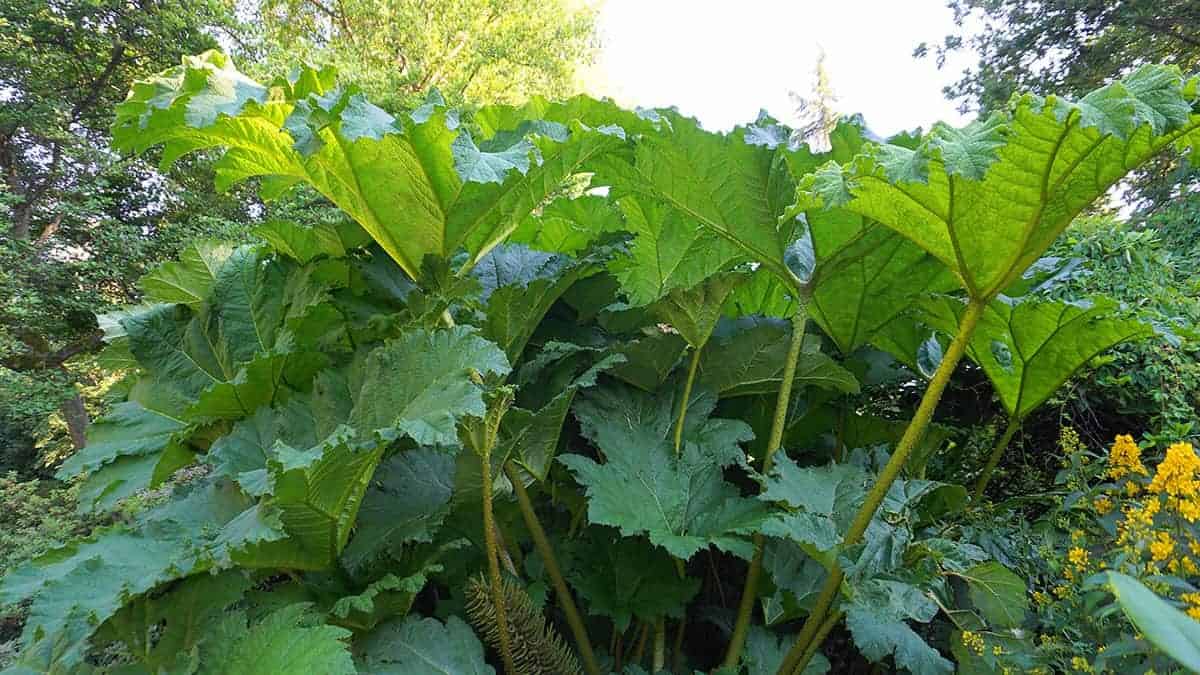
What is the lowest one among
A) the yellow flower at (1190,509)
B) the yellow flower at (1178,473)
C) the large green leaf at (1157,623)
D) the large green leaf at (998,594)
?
the large green leaf at (998,594)

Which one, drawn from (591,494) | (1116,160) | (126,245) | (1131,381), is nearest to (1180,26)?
(1131,381)

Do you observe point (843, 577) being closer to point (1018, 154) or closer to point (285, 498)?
point (1018, 154)

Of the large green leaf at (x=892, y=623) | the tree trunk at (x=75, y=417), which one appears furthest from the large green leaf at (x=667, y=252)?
the tree trunk at (x=75, y=417)

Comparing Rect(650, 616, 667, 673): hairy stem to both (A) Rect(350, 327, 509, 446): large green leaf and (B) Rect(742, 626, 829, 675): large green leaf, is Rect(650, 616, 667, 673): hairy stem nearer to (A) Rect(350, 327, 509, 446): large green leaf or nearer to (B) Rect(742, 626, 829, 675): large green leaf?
(B) Rect(742, 626, 829, 675): large green leaf

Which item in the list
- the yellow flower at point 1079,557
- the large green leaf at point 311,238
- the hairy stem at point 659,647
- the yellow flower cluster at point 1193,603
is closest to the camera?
the yellow flower cluster at point 1193,603

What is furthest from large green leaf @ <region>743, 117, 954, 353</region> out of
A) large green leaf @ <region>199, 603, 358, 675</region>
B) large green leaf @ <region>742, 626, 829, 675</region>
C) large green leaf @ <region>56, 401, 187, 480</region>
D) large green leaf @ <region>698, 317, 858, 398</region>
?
large green leaf @ <region>56, 401, 187, 480</region>

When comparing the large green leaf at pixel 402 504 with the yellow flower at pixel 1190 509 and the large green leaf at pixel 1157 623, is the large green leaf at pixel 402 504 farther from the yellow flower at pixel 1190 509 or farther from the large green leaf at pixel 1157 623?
the yellow flower at pixel 1190 509

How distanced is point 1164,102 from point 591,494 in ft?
3.23

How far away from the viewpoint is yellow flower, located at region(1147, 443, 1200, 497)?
30.8 inches

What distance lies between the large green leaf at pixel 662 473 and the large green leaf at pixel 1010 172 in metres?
0.52

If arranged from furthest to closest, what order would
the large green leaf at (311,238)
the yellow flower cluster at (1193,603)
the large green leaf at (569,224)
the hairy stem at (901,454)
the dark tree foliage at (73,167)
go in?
1. the dark tree foliage at (73,167)
2. the large green leaf at (569,224)
3. the large green leaf at (311,238)
4. the hairy stem at (901,454)
5. the yellow flower cluster at (1193,603)

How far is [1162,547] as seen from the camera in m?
0.77

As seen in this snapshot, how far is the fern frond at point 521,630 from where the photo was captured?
106 centimetres

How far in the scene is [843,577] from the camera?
3.21ft
